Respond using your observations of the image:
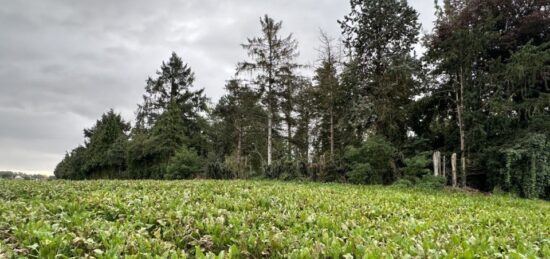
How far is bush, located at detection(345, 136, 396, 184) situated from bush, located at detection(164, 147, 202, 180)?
372 inches

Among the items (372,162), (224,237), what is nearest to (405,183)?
(372,162)

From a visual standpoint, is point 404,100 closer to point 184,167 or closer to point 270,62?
point 270,62

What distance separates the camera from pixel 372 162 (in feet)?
48.1

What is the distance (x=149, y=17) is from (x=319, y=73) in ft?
35.3

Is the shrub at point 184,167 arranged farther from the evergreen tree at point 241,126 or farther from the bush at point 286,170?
the bush at point 286,170

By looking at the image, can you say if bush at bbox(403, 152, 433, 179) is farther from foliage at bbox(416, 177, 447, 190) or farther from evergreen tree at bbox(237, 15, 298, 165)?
evergreen tree at bbox(237, 15, 298, 165)

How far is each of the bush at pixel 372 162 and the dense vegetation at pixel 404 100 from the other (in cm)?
5

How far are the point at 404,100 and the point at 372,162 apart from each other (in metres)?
4.94

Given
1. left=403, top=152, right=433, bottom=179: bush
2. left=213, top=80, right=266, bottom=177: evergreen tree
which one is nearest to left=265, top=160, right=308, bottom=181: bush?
left=213, top=80, right=266, bottom=177: evergreen tree

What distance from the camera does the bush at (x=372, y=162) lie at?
14.3m

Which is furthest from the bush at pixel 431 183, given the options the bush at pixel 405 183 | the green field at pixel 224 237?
the green field at pixel 224 237

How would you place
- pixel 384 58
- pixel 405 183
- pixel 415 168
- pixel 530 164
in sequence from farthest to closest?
pixel 384 58, pixel 415 168, pixel 405 183, pixel 530 164

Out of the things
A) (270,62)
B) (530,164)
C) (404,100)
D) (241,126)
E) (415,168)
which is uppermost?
(270,62)

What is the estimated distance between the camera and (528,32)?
15477 mm
